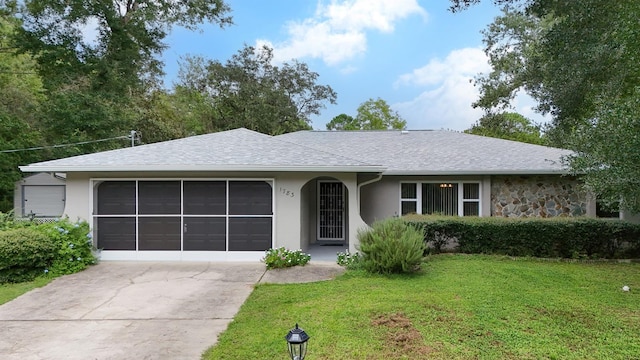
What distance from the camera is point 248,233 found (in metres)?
9.86

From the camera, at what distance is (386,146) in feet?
48.1

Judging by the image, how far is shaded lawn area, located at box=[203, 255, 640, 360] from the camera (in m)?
4.46

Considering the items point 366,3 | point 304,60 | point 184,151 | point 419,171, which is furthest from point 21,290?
point 304,60

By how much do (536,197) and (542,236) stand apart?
2.71m

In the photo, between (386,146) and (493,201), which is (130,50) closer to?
(386,146)

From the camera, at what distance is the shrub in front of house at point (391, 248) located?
25.4 ft

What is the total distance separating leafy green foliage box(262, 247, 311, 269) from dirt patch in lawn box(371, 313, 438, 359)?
13.5 feet

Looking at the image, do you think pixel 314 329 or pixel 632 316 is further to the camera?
pixel 632 316

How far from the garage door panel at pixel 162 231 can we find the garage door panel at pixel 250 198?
4.73 feet

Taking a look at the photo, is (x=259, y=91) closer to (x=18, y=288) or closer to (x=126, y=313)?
(x=18, y=288)

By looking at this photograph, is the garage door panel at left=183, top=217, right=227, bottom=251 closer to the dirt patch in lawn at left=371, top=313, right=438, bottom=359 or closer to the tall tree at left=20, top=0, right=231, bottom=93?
the dirt patch in lawn at left=371, top=313, right=438, bottom=359

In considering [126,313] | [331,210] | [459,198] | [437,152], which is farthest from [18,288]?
[437,152]

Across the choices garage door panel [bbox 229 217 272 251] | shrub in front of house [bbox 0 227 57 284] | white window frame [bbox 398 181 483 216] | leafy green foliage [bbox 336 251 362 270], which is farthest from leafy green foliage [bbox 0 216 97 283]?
white window frame [bbox 398 181 483 216]

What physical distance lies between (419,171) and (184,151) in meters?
6.51
